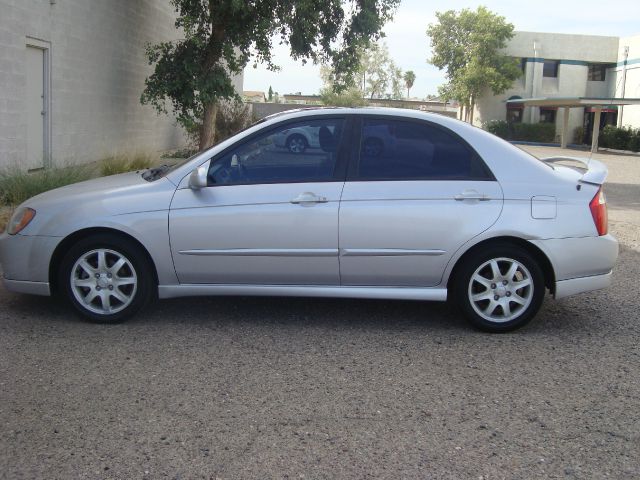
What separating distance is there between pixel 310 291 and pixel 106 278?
5.03 feet

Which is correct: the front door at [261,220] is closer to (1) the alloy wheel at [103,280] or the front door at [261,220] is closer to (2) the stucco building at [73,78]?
(1) the alloy wheel at [103,280]

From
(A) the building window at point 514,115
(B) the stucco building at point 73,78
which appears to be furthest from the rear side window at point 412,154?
(A) the building window at point 514,115

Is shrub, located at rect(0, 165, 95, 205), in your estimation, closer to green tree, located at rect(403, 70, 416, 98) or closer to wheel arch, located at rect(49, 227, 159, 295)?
wheel arch, located at rect(49, 227, 159, 295)

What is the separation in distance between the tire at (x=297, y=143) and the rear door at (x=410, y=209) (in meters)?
0.39

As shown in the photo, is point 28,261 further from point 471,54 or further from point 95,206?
point 471,54

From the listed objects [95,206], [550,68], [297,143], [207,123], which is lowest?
[95,206]

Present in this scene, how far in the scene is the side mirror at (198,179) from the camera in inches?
212

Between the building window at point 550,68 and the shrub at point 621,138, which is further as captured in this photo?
the building window at point 550,68

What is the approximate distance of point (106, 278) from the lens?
5.46 m

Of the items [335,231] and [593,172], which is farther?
[593,172]

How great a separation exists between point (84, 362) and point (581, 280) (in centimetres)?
364

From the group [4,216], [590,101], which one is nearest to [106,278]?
[4,216]

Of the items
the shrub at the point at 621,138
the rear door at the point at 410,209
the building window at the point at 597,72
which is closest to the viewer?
the rear door at the point at 410,209

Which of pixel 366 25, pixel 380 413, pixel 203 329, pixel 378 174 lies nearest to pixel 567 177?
pixel 378 174
